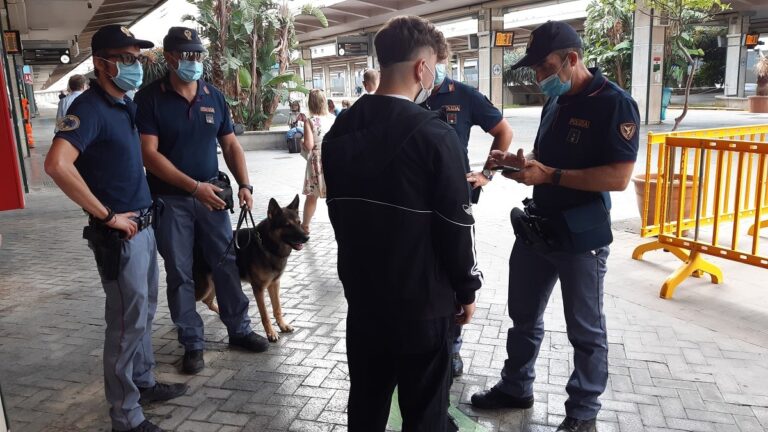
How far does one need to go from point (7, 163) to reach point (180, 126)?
4.06ft

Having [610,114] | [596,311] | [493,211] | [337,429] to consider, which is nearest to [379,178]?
[610,114]

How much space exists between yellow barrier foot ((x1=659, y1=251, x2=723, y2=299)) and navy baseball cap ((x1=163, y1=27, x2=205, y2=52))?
4.34 m

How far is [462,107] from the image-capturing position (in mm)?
3701

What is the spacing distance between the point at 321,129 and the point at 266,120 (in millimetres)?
11686

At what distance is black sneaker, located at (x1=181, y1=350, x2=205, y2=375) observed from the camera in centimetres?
397

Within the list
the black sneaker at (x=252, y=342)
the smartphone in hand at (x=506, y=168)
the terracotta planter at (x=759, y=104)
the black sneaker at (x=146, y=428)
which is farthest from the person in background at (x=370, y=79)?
the terracotta planter at (x=759, y=104)

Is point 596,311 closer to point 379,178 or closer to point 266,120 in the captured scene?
point 379,178

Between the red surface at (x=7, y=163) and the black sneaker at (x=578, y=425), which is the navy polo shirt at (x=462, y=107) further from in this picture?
the red surface at (x=7, y=163)

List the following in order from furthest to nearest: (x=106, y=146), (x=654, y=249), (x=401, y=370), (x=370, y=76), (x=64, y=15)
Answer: (x=64, y=15)
(x=370, y=76)
(x=654, y=249)
(x=106, y=146)
(x=401, y=370)

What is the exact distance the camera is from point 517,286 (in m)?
3.25

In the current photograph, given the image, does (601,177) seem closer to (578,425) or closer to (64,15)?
(578,425)

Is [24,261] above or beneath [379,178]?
beneath

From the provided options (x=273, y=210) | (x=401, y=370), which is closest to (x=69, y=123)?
(x=273, y=210)

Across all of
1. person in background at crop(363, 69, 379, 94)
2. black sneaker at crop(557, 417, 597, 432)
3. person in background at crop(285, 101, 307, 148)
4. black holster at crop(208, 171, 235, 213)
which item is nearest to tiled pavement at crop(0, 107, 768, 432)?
black sneaker at crop(557, 417, 597, 432)
